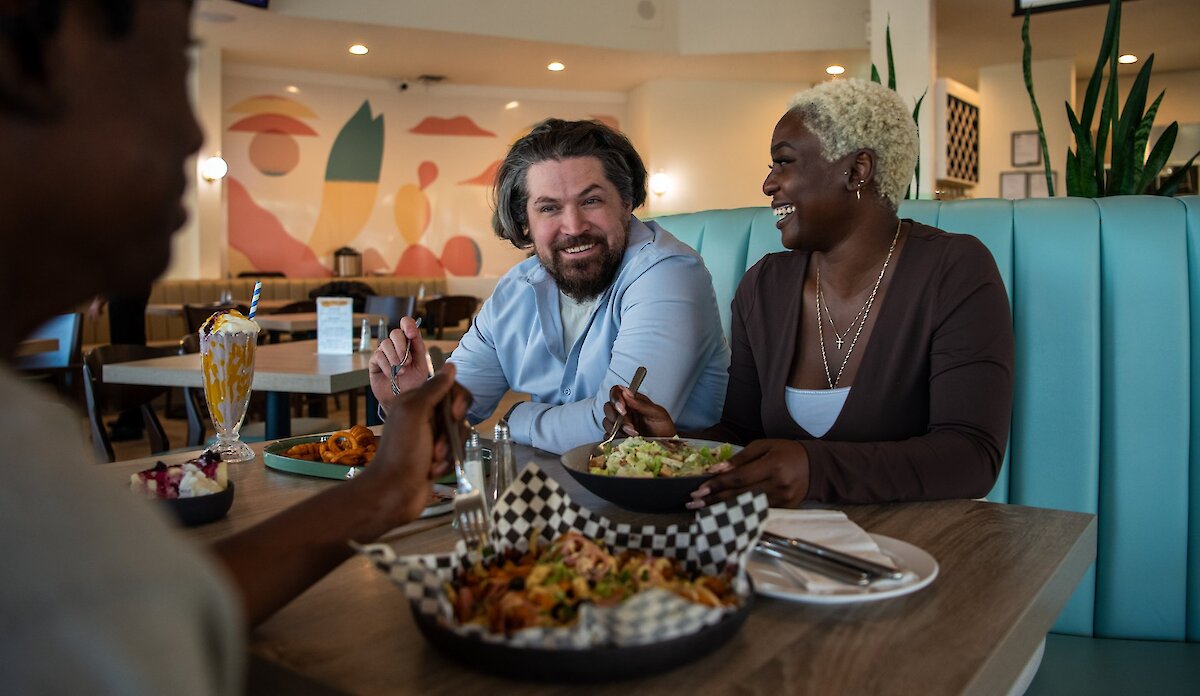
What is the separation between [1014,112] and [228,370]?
412 inches

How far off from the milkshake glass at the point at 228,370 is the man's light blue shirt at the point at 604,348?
1.63 ft

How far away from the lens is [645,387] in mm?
1827

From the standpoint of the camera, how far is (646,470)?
1.22 meters

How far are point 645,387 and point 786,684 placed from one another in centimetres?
115

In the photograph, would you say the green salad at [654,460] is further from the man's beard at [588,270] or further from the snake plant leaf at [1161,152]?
the snake plant leaf at [1161,152]

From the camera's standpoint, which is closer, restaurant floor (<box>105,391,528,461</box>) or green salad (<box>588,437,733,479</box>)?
green salad (<box>588,437,733,479</box>)

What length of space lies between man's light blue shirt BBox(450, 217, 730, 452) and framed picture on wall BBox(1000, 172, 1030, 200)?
9282 millimetres

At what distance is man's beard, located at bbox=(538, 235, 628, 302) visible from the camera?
6.79ft

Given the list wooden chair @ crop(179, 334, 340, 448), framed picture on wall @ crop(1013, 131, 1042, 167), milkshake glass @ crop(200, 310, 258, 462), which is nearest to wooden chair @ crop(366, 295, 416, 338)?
wooden chair @ crop(179, 334, 340, 448)

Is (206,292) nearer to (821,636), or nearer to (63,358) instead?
(63,358)

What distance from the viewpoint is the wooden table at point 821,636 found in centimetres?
69

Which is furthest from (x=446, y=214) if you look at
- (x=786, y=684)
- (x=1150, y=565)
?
(x=786, y=684)

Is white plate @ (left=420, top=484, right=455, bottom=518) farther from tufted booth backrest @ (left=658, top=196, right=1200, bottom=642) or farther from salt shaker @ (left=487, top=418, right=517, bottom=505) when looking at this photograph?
tufted booth backrest @ (left=658, top=196, right=1200, bottom=642)

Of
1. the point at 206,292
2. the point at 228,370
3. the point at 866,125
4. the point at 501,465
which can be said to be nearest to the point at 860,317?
the point at 866,125
